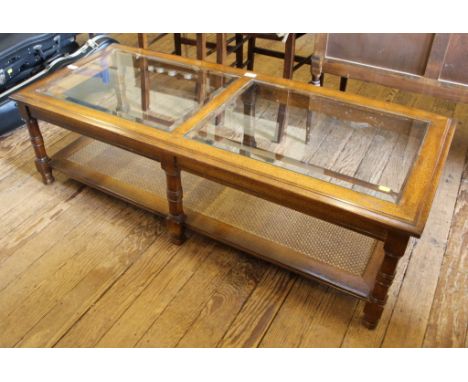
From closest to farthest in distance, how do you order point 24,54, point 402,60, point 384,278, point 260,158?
point 384,278 → point 260,158 → point 402,60 → point 24,54

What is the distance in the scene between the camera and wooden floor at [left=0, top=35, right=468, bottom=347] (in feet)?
4.31

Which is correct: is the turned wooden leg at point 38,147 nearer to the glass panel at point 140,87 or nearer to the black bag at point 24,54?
the glass panel at point 140,87

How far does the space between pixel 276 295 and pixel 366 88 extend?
5.32 feet

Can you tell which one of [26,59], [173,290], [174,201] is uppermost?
[26,59]

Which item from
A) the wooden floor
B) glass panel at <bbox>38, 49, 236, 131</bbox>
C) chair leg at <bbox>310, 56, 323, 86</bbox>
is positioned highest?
glass panel at <bbox>38, 49, 236, 131</bbox>

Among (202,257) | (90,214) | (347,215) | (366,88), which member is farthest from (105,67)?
(366,88)

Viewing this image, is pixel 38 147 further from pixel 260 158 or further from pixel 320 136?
pixel 320 136

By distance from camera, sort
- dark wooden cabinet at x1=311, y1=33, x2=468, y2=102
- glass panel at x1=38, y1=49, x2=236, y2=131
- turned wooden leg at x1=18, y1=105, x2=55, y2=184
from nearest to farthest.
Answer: glass panel at x1=38, y1=49, x2=236, y2=131 → turned wooden leg at x1=18, y1=105, x2=55, y2=184 → dark wooden cabinet at x1=311, y1=33, x2=468, y2=102

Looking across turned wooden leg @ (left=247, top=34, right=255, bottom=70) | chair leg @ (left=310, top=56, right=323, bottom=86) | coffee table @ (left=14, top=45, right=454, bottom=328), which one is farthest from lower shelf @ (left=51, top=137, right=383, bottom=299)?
turned wooden leg @ (left=247, top=34, right=255, bottom=70)

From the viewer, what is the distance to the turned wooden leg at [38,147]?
5.47ft

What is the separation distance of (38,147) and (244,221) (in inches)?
33.8

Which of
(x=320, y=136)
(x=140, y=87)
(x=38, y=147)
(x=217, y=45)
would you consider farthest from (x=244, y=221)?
(x=217, y=45)

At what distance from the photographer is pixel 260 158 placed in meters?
1.31

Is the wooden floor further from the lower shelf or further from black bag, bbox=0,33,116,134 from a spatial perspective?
black bag, bbox=0,33,116,134
